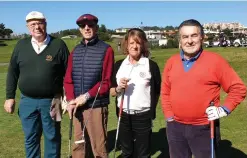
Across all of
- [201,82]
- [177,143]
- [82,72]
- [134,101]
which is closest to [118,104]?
[134,101]

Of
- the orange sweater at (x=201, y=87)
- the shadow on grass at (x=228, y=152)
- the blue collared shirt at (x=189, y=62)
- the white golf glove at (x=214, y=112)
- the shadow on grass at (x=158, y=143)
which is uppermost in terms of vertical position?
the blue collared shirt at (x=189, y=62)

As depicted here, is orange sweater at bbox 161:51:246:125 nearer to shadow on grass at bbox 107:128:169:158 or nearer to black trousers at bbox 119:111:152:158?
black trousers at bbox 119:111:152:158

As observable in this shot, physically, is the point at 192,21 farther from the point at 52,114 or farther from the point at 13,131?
the point at 13,131

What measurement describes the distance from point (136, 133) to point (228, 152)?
2.18 metres

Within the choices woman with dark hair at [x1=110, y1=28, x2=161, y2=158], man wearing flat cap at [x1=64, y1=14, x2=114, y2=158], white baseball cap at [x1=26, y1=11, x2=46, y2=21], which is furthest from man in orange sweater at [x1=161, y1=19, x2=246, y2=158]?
white baseball cap at [x1=26, y1=11, x2=46, y2=21]

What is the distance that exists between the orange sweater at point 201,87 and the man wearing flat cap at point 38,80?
5.55 feet

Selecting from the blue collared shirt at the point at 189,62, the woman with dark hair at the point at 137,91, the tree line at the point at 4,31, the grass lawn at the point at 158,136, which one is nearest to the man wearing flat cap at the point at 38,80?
the woman with dark hair at the point at 137,91

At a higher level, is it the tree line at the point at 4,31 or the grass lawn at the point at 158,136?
the tree line at the point at 4,31

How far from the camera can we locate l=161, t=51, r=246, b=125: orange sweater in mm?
3396

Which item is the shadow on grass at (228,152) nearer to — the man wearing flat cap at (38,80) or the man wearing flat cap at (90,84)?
the man wearing flat cap at (90,84)

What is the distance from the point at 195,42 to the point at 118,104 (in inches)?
63.3

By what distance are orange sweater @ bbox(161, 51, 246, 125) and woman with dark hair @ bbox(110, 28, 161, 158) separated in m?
0.83

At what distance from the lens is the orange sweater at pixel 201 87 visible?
340 cm

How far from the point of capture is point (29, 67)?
4.54 meters
